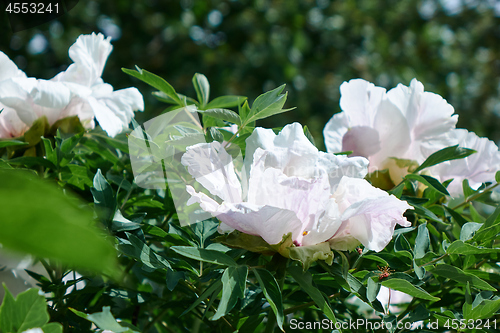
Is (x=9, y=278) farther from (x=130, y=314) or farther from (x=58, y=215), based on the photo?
(x=58, y=215)

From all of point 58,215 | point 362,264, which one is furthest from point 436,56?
point 58,215

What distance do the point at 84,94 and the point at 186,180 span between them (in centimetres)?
12

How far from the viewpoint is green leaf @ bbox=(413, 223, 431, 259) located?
0.94 feet

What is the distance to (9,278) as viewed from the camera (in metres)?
0.35

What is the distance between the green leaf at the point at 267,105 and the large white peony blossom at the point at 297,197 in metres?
0.03

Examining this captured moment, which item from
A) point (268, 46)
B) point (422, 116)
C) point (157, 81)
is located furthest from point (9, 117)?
point (268, 46)

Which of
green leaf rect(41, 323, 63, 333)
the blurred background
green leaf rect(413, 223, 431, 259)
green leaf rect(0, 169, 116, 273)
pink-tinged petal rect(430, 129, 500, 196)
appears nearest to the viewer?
green leaf rect(0, 169, 116, 273)

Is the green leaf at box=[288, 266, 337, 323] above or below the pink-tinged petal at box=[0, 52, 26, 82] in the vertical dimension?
below

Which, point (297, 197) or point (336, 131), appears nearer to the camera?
point (297, 197)

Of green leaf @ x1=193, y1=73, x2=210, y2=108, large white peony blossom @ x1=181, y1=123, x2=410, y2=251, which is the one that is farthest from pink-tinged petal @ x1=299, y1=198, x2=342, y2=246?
green leaf @ x1=193, y1=73, x2=210, y2=108

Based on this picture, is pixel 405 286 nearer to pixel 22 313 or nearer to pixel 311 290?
pixel 311 290

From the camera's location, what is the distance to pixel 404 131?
1.23 feet

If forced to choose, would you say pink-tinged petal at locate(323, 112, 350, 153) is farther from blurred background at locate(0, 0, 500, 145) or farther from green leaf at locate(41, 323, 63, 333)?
blurred background at locate(0, 0, 500, 145)

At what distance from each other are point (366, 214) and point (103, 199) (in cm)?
16
